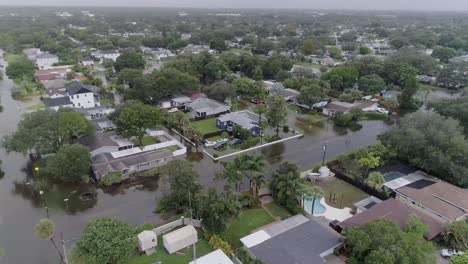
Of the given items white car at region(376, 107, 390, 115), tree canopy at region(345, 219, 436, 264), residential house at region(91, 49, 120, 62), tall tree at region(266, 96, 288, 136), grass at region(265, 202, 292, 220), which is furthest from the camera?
residential house at region(91, 49, 120, 62)

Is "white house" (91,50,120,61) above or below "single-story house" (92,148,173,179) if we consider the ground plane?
above

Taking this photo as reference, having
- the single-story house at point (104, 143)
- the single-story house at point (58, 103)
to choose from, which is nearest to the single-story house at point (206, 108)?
the single-story house at point (104, 143)

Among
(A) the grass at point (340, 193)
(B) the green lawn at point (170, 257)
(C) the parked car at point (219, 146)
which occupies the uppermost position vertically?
(C) the parked car at point (219, 146)

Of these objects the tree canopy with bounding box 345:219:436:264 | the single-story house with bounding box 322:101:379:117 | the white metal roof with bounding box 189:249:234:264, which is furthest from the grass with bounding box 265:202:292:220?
the single-story house with bounding box 322:101:379:117

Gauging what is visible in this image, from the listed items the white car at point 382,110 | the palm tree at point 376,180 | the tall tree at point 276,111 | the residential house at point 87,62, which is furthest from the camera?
the residential house at point 87,62

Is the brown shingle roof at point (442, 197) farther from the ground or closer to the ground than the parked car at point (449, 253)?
farther from the ground

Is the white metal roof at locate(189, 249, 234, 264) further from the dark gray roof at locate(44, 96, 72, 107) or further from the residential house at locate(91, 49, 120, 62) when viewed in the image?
the residential house at locate(91, 49, 120, 62)

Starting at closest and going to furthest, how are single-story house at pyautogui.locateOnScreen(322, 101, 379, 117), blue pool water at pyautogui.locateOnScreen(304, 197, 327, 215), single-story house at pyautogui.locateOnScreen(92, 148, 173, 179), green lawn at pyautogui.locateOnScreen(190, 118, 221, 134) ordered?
blue pool water at pyautogui.locateOnScreen(304, 197, 327, 215) → single-story house at pyautogui.locateOnScreen(92, 148, 173, 179) → green lawn at pyautogui.locateOnScreen(190, 118, 221, 134) → single-story house at pyautogui.locateOnScreen(322, 101, 379, 117)

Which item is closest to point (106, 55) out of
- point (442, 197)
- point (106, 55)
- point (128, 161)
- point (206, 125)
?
point (106, 55)

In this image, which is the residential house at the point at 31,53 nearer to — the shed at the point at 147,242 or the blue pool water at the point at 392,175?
the shed at the point at 147,242
